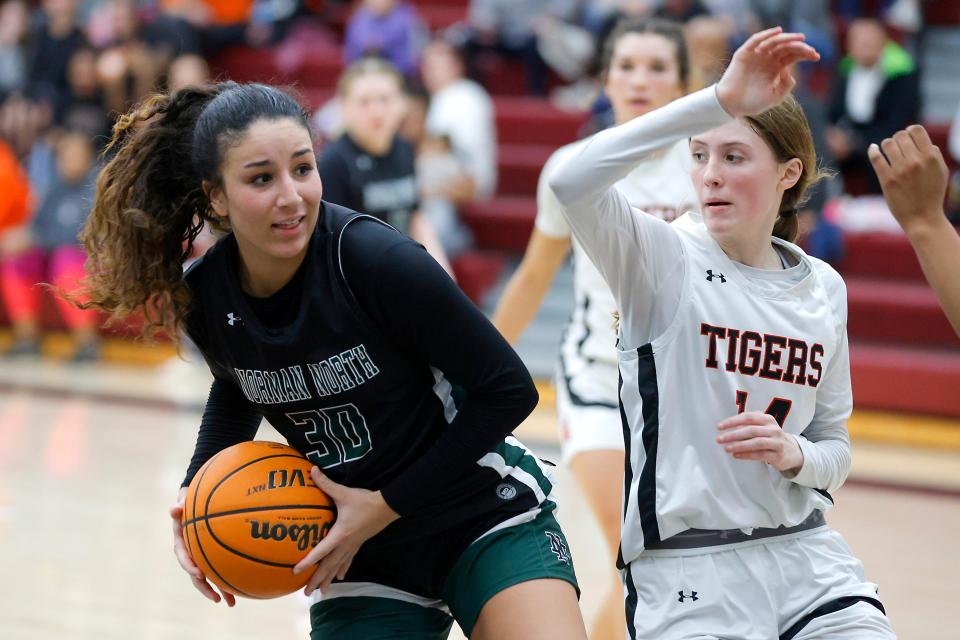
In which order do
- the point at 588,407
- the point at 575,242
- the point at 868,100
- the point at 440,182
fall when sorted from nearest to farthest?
the point at 588,407 → the point at 575,242 → the point at 868,100 → the point at 440,182

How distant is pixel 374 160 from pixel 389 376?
3.04 meters

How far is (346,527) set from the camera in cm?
269

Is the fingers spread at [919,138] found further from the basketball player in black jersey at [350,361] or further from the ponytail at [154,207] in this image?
the ponytail at [154,207]

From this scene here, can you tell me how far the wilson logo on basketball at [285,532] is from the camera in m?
2.70

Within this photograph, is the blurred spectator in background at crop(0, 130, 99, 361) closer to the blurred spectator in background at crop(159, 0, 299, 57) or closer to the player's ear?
the blurred spectator in background at crop(159, 0, 299, 57)

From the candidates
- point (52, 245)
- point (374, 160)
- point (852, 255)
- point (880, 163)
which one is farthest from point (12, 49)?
point (880, 163)

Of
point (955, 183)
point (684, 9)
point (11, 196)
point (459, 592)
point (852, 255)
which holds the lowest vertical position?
point (852, 255)

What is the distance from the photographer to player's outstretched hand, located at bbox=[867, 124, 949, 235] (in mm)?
2467

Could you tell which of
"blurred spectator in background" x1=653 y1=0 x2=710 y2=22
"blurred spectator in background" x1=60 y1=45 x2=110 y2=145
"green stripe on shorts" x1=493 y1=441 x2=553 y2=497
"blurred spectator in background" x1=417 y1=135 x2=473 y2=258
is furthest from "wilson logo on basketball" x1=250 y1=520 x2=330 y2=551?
"blurred spectator in background" x1=60 y1=45 x2=110 y2=145

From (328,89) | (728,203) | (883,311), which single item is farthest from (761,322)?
(328,89)

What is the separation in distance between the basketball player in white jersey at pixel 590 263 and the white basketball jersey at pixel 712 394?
1176 mm

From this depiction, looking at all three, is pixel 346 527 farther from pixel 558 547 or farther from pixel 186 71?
pixel 186 71

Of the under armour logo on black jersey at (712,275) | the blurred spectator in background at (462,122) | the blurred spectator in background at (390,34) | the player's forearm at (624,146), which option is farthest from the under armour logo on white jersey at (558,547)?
the blurred spectator in background at (390,34)

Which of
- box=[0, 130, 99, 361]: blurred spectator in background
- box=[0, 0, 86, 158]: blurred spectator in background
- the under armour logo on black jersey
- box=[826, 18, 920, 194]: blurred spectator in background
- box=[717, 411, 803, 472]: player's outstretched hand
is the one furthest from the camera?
box=[0, 0, 86, 158]: blurred spectator in background
